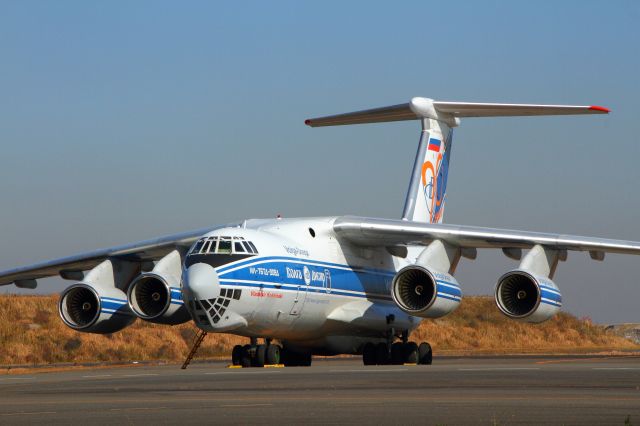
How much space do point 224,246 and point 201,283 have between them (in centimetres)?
104

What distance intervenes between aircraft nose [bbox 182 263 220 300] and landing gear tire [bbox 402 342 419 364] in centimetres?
633

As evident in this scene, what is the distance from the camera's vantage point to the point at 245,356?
73.1ft

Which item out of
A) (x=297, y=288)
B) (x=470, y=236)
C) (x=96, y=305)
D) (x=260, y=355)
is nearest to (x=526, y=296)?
(x=470, y=236)

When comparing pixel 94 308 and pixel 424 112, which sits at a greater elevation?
pixel 424 112

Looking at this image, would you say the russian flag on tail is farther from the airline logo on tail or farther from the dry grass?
the dry grass

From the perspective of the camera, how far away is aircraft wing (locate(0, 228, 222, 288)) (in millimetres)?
23234

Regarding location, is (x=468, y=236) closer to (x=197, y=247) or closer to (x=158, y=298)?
(x=197, y=247)

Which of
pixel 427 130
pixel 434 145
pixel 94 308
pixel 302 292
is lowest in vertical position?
pixel 94 308

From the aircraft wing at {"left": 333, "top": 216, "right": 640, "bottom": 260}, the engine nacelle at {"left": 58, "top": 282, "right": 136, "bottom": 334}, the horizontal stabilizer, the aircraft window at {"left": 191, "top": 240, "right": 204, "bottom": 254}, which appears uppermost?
the horizontal stabilizer

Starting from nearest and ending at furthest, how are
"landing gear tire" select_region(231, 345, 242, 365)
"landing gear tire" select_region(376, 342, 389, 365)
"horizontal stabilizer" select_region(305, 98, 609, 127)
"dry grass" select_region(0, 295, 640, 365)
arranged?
1. "landing gear tire" select_region(231, 345, 242, 365)
2. "landing gear tire" select_region(376, 342, 389, 365)
3. "horizontal stabilizer" select_region(305, 98, 609, 127)
4. "dry grass" select_region(0, 295, 640, 365)

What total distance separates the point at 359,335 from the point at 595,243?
5.63 m

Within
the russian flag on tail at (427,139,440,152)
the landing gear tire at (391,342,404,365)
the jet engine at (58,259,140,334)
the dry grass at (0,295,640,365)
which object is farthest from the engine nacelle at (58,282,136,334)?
the dry grass at (0,295,640,365)

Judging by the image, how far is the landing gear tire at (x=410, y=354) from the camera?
24.1 m

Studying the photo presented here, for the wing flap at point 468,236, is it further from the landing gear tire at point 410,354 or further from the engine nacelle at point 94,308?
the engine nacelle at point 94,308
